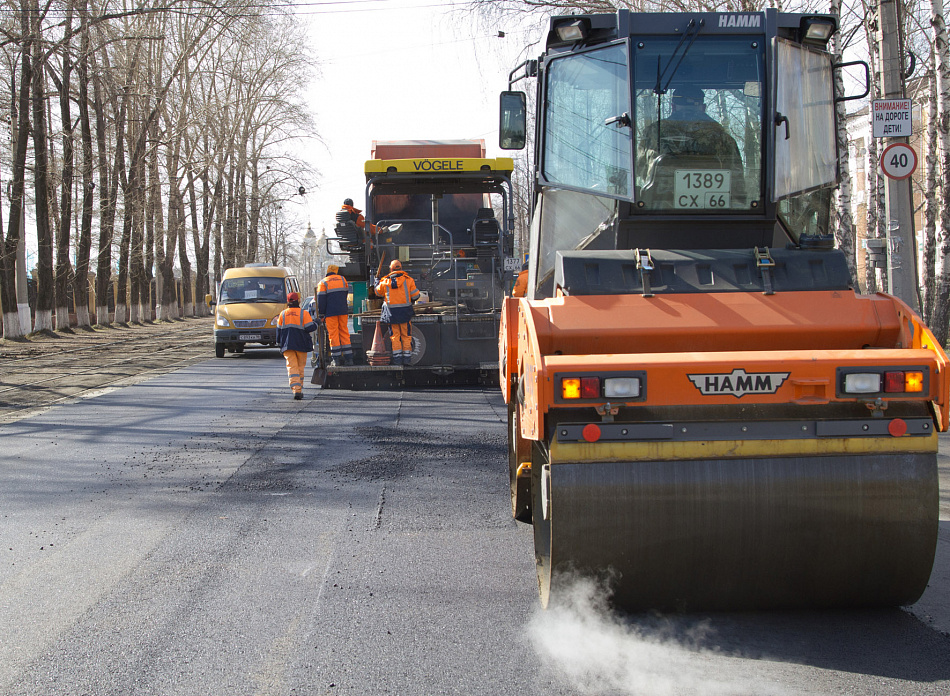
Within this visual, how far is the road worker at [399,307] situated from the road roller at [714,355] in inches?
322

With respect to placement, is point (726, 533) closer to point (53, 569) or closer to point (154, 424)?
point (53, 569)

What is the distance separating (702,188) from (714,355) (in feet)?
5.20

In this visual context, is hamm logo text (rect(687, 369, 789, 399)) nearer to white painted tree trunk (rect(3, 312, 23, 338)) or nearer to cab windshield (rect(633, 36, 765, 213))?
cab windshield (rect(633, 36, 765, 213))

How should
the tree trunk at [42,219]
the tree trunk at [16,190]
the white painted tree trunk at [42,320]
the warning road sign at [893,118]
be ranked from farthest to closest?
the white painted tree trunk at [42,320]
the tree trunk at [42,219]
the tree trunk at [16,190]
the warning road sign at [893,118]

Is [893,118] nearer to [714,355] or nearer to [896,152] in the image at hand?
[896,152]

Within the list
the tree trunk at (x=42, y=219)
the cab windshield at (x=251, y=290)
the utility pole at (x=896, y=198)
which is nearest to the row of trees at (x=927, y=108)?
the utility pole at (x=896, y=198)

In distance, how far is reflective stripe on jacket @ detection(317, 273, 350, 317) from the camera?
14508 mm

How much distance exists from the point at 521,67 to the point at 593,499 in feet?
10.2

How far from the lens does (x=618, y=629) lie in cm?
421

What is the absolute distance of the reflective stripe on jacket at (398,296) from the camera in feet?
44.7

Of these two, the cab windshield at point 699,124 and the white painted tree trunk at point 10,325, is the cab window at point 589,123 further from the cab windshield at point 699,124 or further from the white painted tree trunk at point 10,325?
the white painted tree trunk at point 10,325

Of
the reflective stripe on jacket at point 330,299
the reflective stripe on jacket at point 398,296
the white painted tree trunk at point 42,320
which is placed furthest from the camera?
the white painted tree trunk at point 42,320

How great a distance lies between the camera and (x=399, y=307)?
13.8 metres

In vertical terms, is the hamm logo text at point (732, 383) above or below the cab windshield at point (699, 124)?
below
